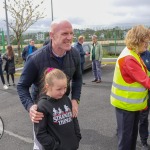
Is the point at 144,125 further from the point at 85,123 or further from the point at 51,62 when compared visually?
the point at 51,62

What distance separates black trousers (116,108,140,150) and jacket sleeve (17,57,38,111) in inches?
43.9

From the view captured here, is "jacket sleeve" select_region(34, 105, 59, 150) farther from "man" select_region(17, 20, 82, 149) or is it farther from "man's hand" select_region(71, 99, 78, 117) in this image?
"man's hand" select_region(71, 99, 78, 117)

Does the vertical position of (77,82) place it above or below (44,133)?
above

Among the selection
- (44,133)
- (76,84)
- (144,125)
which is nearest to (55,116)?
(44,133)

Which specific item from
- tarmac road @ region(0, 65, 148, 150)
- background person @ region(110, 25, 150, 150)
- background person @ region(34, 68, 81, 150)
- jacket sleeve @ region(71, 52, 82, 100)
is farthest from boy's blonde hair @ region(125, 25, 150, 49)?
tarmac road @ region(0, 65, 148, 150)

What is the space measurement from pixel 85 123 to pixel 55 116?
2.93 meters

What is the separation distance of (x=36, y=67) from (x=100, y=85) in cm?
651

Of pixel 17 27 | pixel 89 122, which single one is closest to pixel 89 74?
pixel 89 122

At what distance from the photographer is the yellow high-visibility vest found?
2.84m

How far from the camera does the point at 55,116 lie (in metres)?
2.29

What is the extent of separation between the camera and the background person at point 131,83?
2.74 metres

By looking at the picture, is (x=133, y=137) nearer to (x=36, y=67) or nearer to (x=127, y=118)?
(x=127, y=118)

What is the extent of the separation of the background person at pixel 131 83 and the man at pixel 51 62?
21.2 inches

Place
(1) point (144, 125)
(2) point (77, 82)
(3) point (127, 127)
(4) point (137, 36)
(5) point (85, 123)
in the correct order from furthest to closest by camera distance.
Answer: (5) point (85, 123) → (1) point (144, 125) → (3) point (127, 127) → (2) point (77, 82) → (4) point (137, 36)
